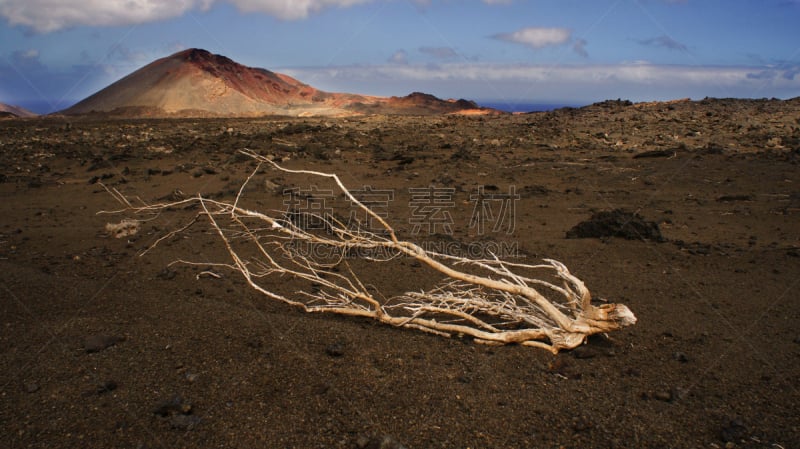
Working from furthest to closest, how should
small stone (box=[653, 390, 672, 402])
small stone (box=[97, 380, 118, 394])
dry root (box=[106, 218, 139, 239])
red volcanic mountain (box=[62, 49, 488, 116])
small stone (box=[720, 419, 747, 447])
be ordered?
red volcanic mountain (box=[62, 49, 488, 116]) < dry root (box=[106, 218, 139, 239]) < small stone (box=[653, 390, 672, 402]) < small stone (box=[97, 380, 118, 394]) < small stone (box=[720, 419, 747, 447])

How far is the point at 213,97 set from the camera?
25.6m

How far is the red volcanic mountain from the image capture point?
24.8 metres

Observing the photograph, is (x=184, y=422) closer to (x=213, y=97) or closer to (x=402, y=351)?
(x=402, y=351)

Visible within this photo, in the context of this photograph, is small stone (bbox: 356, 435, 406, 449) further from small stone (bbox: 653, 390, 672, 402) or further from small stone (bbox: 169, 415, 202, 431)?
small stone (bbox: 653, 390, 672, 402)

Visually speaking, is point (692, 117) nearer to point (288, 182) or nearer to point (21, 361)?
point (288, 182)

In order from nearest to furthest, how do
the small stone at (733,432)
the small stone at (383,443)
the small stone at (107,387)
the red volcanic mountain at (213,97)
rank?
the small stone at (383,443)
the small stone at (733,432)
the small stone at (107,387)
the red volcanic mountain at (213,97)

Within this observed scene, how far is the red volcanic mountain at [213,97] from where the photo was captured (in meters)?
24.8

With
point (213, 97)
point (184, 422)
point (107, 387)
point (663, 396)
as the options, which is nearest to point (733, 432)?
point (663, 396)

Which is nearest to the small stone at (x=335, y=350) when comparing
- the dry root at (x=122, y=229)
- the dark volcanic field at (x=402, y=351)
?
the dark volcanic field at (x=402, y=351)

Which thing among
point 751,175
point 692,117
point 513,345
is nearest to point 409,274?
point 513,345

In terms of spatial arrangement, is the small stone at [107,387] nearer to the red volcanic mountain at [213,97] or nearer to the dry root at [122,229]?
the dry root at [122,229]

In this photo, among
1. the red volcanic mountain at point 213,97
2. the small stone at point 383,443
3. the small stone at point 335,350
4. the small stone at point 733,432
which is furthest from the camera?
the red volcanic mountain at point 213,97

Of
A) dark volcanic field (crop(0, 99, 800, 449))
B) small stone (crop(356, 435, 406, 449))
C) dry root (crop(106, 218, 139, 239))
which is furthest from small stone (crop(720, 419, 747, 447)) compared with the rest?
dry root (crop(106, 218, 139, 239))

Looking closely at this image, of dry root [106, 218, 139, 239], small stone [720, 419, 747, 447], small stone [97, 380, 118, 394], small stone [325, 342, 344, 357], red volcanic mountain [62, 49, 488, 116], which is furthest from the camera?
red volcanic mountain [62, 49, 488, 116]
